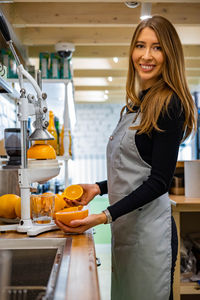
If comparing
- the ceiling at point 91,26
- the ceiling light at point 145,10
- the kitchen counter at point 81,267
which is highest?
the ceiling at point 91,26

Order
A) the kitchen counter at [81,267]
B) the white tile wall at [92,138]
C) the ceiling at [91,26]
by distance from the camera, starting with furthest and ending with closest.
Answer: the white tile wall at [92,138]
the ceiling at [91,26]
the kitchen counter at [81,267]

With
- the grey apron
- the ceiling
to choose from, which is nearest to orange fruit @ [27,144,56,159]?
the grey apron

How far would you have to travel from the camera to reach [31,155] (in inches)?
57.9

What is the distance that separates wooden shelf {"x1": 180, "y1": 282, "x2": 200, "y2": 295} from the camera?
2.38m

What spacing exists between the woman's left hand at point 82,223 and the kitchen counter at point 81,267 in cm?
3

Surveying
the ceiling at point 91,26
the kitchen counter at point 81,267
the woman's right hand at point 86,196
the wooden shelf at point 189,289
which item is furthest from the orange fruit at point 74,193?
the ceiling at point 91,26

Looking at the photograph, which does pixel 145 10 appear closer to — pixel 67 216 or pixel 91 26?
pixel 91 26

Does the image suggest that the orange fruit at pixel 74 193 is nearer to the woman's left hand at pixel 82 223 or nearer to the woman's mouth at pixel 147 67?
the woman's left hand at pixel 82 223

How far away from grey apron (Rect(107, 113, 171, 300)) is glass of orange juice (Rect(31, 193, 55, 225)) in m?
0.25

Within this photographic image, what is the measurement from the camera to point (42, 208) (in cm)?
145

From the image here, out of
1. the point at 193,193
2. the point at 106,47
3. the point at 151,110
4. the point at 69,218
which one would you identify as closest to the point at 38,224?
the point at 69,218

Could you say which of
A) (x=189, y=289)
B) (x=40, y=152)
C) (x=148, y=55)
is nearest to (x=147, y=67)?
(x=148, y=55)

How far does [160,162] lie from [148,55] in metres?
0.41

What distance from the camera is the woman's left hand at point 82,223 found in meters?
1.23
